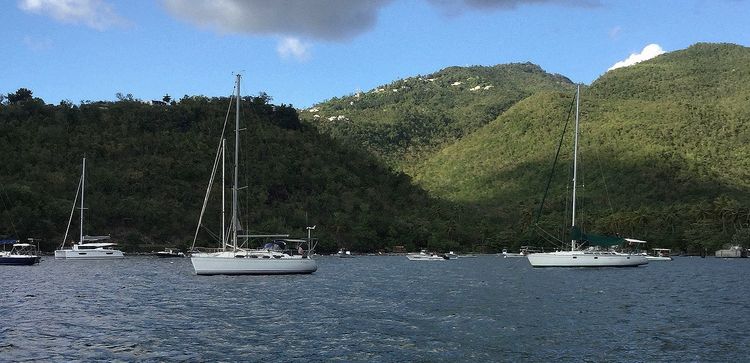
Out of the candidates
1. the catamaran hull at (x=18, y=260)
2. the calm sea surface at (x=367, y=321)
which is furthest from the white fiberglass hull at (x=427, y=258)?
the calm sea surface at (x=367, y=321)

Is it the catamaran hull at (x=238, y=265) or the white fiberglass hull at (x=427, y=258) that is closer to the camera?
the catamaran hull at (x=238, y=265)

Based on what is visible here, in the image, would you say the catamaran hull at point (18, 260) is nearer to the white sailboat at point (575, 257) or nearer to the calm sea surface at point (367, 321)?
the calm sea surface at point (367, 321)

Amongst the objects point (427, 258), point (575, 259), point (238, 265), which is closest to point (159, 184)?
point (427, 258)

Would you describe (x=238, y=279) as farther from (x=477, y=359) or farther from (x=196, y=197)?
(x=196, y=197)

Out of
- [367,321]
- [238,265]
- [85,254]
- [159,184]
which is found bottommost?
[367,321]

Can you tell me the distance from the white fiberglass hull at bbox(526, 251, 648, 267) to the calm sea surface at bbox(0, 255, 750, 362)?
740 inches

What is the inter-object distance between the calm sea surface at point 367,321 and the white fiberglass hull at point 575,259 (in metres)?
18.8

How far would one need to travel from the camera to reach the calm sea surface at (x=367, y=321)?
30.4 metres

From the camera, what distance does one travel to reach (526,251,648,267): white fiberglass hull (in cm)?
8831

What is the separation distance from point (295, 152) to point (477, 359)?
568 ft

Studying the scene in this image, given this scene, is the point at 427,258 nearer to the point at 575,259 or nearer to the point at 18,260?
the point at 575,259

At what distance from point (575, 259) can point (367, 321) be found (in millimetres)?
53690

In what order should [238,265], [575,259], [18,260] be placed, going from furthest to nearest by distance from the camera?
1. [18,260]
2. [575,259]
3. [238,265]

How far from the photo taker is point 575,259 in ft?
290
